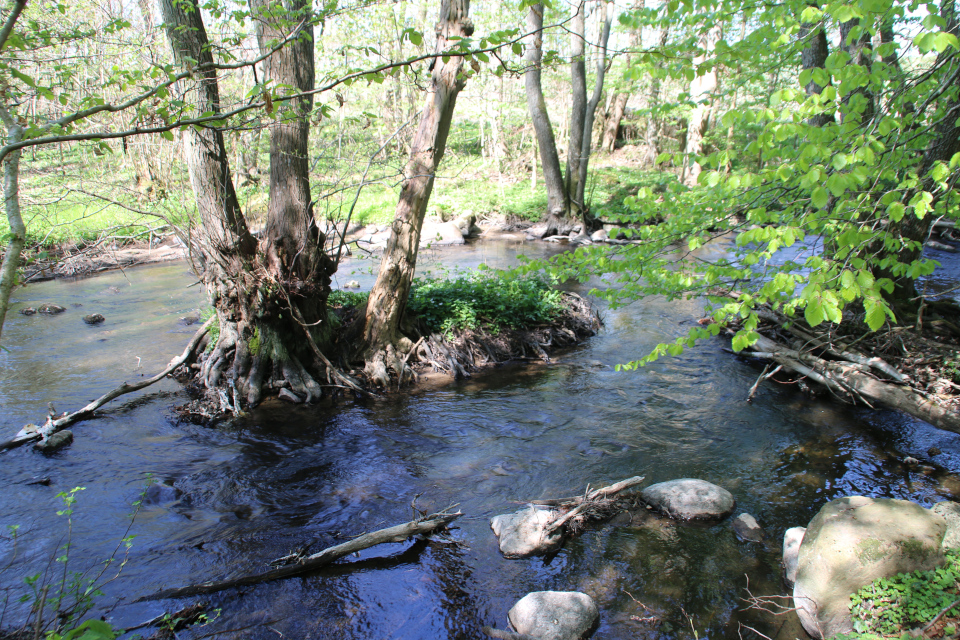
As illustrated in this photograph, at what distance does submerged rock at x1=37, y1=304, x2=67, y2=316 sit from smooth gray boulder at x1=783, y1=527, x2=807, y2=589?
13.5 meters

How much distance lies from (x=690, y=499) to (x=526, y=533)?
1.54m

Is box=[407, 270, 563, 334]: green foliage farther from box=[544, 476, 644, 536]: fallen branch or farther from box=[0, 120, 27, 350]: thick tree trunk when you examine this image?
box=[0, 120, 27, 350]: thick tree trunk

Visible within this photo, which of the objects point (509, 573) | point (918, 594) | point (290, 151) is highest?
point (290, 151)

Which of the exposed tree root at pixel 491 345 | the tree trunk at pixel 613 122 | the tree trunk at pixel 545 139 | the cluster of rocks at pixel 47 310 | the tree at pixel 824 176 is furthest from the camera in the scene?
the tree trunk at pixel 613 122

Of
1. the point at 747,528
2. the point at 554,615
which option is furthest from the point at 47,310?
the point at 747,528

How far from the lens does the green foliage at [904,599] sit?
10.2 feet

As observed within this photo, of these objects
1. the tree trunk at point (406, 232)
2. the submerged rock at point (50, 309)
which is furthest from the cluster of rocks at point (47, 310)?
the tree trunk at point (406, 232)

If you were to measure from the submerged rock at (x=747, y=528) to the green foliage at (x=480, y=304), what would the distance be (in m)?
4.99

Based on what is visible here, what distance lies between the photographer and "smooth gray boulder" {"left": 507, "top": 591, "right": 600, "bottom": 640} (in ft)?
11.6

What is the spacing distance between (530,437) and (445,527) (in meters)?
1.96

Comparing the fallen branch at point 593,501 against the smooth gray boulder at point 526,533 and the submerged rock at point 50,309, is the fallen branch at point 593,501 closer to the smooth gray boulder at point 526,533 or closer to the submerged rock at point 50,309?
the smooth gray boulder at point 526,533

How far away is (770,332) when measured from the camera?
8.66 meters

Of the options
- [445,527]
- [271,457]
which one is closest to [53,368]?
[271,457]

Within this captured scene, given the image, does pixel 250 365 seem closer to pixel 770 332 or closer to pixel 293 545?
pixel 293 545
